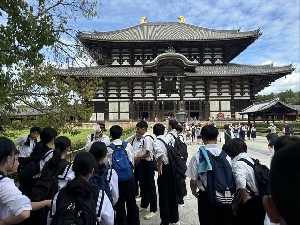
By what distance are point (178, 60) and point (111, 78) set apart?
855 cm

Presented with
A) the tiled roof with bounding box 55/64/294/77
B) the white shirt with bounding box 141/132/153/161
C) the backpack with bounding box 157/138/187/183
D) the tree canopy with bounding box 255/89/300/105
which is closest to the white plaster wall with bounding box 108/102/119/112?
the tiled roof with bounding box 55/64/294/77

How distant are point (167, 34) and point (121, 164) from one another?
3335cm

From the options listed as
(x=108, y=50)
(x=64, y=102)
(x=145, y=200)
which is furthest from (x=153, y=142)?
(x=108, y=50)

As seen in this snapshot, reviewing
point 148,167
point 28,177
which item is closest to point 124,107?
point 148,167

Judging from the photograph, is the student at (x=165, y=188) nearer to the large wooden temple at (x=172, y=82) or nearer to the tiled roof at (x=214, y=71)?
the tiled roof at (x=214, y=71)

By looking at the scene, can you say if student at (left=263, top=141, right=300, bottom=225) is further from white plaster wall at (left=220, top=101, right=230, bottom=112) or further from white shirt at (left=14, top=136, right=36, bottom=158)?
white plaster wall at (left=220, top=101, right=230, bottom=112)

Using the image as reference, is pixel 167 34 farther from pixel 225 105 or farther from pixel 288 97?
pixel 288 97

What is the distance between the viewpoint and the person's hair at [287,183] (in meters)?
1.16

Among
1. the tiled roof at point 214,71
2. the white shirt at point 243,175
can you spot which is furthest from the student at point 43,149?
the tiled roof at point 214,71

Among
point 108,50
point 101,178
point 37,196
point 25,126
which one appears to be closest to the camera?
point 37,196

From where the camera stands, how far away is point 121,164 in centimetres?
419

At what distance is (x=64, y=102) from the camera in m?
5.91

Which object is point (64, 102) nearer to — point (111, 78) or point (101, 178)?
point (101, 178)

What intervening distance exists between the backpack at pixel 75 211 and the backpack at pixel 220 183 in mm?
1678
